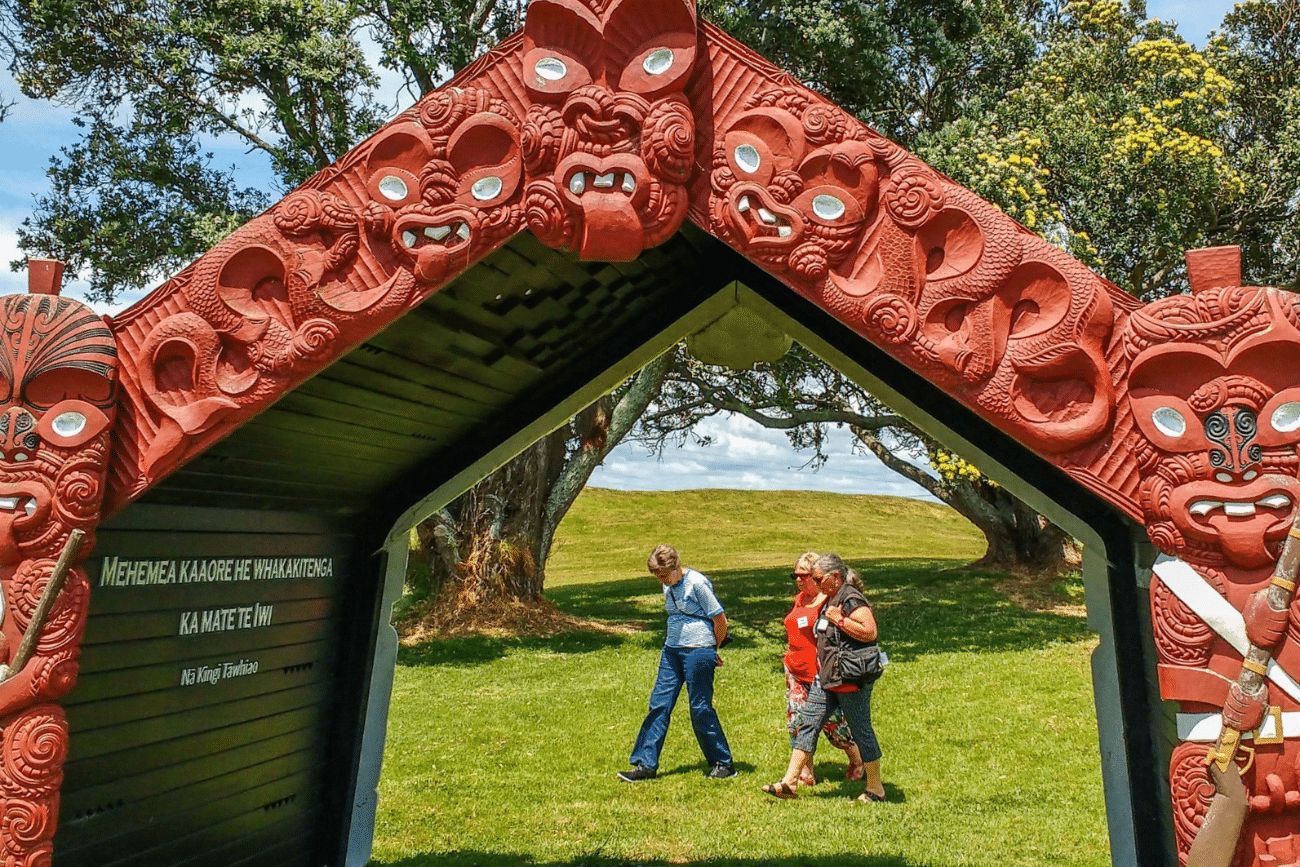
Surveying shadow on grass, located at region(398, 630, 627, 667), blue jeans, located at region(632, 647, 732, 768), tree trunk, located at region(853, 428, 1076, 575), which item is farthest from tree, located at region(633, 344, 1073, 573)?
blue jeans, located at region(632, 647, 732, 768)

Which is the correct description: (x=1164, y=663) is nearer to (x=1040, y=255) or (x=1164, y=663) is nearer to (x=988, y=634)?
(x=1040, y=255)

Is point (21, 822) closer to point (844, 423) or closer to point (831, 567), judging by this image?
point (831, 567)

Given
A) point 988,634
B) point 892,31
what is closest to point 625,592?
point 988,634

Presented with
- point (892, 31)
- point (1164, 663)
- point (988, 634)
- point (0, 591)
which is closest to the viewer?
point (1164, 663)

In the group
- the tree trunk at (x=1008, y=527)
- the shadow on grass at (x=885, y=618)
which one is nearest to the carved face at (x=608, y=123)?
the shadow on grass at (x=885, y=618)

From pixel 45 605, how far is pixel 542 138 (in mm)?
2394

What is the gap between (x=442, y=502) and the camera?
5637 millimetres

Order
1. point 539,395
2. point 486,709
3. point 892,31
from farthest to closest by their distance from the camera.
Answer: point 892,31
point 486,709
point 539,395

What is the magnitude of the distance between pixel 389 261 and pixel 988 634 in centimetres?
1369

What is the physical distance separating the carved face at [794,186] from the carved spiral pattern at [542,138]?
1.94 feet

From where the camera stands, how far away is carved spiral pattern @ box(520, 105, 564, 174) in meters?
3.73

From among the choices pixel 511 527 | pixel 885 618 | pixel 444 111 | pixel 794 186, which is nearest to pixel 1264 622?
pixel 794 186

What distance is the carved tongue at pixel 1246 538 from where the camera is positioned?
10.4 feet

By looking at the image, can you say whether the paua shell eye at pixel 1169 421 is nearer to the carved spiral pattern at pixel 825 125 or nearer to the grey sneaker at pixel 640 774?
the carved spiral pattern at pixel 825 125
